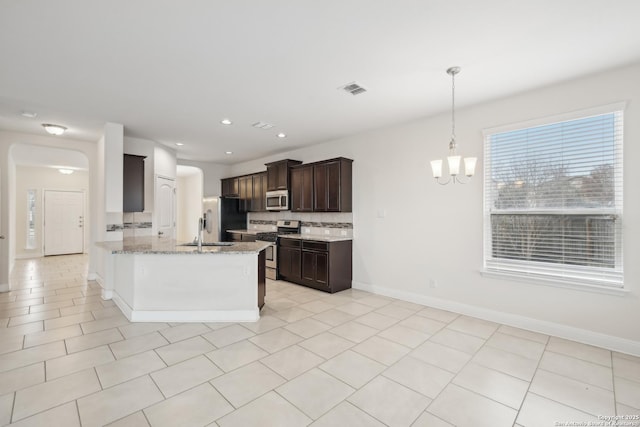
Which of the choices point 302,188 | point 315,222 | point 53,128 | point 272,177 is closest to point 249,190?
point 272,177

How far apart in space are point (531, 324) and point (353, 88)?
10.8 ft

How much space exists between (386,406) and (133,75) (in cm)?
364

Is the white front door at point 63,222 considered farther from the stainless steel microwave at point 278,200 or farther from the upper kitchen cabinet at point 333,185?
the upper kitchen cabinet at point 333,185

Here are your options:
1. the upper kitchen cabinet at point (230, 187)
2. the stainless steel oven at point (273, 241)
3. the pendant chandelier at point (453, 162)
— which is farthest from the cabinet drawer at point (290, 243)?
the pendant chandelier at point (453, 162)

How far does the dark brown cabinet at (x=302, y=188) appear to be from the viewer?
562 cm

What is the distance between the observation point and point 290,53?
2559mm

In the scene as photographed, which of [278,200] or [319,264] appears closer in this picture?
[319,264]

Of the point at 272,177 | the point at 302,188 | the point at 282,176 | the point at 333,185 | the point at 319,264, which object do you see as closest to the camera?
the point at 319,264

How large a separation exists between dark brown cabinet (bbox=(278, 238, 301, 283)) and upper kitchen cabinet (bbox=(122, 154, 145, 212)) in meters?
2.54

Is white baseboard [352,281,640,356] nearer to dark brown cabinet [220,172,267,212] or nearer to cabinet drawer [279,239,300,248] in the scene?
cabinet drawer [279,239,300,248]

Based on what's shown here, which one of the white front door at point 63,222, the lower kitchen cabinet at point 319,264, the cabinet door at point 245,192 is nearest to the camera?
the lower kitchen cabinet at point 319,264

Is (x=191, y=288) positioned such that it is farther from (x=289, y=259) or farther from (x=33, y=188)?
(x=33, y=188)

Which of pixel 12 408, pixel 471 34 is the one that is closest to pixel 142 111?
pixel 12 408

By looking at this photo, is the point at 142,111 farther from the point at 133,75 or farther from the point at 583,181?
the point at 583,181
